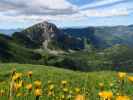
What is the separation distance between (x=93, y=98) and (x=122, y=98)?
14.5 feet

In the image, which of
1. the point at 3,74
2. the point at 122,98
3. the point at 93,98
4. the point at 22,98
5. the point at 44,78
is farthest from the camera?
the point at 3,74

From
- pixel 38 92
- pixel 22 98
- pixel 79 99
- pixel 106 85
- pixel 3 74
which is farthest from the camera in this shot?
pixel 3 74

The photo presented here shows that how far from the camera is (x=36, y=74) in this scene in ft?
59.0

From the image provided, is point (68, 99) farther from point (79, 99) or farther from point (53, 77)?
point (53, 77)

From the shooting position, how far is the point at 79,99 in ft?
9.33

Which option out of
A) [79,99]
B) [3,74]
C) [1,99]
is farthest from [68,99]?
[3,74]

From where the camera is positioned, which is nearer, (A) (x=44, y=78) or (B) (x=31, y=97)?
(B) (x=31, y=97)

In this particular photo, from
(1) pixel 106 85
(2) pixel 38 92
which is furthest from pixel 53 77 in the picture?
(2) pixel 38 92

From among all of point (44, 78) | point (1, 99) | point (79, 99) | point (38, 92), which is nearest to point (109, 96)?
point (79, 99)

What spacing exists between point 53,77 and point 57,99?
10.3 metres

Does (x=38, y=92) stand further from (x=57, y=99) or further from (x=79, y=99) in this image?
(x=57, y=99)

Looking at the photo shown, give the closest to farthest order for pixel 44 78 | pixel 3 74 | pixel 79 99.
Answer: pixel 79 99, pixel 44 78, pixel 3 74

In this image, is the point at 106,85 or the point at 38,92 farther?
the point at 106,85

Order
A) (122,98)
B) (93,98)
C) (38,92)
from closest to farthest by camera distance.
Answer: (122,98) < (38,92) < (93,98)
